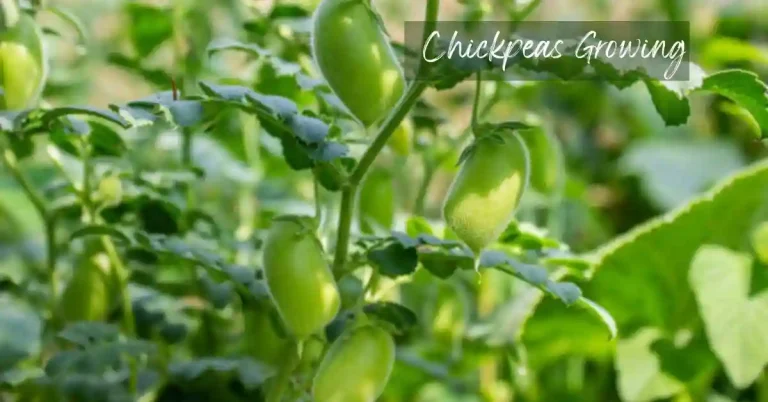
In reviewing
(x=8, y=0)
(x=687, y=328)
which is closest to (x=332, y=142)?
(x=8, y=0)

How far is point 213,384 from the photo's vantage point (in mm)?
608

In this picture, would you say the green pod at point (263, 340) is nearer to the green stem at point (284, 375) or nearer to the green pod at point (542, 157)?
the green stem at point (284, 375)

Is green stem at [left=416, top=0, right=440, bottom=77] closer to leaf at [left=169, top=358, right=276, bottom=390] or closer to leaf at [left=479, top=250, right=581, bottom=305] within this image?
leaf at [left=479, top=250, right=581, bottom=305]

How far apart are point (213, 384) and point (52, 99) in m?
0.53

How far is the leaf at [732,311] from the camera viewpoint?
657 mm

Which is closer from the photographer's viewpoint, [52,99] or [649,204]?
[52,99]

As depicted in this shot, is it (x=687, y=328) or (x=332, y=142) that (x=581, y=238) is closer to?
(x=687, y=328)

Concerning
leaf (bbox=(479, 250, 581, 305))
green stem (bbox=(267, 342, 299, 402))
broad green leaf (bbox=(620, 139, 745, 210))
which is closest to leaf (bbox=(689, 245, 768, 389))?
leaf (bbox=(479, 250, 581, 305))

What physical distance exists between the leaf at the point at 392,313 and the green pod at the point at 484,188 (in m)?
0.07

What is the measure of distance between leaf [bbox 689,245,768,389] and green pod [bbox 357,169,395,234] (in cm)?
26

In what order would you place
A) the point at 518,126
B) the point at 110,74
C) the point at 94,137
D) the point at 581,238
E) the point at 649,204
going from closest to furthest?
the point at 518,126, the point at 94,137, the point at 581,238, the point at 649,204, the point at 110,74

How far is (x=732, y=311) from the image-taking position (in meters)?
0.69

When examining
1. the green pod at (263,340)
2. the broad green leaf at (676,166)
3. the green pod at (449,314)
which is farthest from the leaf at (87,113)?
the broad green leaf at (676,166)

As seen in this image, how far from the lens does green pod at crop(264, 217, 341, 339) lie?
425mm
